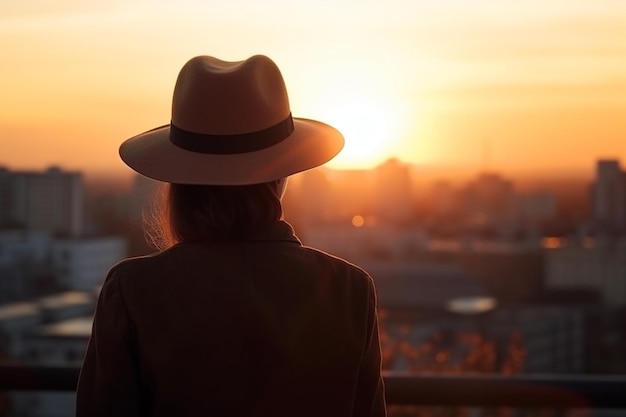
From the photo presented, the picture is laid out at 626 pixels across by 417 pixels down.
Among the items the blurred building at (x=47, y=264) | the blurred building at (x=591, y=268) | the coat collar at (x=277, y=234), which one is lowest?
the blurred building at (x=591, y=268)

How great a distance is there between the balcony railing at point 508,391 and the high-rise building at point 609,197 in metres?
18.4

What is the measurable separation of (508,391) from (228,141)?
1441 mm

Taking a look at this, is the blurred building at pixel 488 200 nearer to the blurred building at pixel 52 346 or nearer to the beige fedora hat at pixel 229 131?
the blurred building at pixel 52 346

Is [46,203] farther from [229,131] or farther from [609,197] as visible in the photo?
[229,131]

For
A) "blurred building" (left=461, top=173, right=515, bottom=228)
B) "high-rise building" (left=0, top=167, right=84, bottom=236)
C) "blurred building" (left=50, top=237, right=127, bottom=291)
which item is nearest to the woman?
"blurred building" (left=50, top=237, right=127, bottom=291)

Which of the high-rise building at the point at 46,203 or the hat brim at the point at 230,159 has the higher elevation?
the hat brim at the point at 230,159

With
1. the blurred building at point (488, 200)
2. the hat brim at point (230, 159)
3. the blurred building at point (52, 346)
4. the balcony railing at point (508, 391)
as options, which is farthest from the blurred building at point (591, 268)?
the hat brim at point (230, 159)

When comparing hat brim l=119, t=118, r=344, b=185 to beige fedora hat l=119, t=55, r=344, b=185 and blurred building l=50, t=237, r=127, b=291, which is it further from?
blurred building l=50, t=237, r=127, b=291

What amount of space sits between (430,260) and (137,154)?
28211 millimetres

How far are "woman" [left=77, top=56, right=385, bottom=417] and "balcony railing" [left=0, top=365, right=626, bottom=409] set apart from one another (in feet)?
3.39

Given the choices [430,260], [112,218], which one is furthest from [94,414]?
[430,260]

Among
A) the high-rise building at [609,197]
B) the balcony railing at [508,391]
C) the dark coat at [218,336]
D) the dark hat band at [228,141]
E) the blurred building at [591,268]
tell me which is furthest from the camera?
the blurred building at [591,268]

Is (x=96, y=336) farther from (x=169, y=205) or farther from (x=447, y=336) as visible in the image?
(x=447, y=336)

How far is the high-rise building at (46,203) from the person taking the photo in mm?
21453
